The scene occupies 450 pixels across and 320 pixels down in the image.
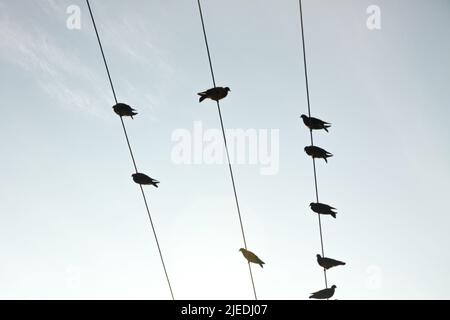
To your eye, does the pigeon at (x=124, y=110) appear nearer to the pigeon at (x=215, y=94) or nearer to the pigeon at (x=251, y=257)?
the pigeon at (x=215, y=94)

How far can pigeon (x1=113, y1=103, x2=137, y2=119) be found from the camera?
12.3 ft

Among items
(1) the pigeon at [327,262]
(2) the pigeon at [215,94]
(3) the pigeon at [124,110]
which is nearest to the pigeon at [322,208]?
(1) the pigeon at [327,262]

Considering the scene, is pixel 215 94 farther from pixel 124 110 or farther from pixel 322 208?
pixel 322 208

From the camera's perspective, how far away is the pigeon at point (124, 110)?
147 inches

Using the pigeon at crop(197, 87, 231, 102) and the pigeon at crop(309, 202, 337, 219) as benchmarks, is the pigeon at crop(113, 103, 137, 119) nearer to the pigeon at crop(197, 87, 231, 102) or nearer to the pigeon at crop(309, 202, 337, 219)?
the pigeon at crop(197, 87, 231, 102)

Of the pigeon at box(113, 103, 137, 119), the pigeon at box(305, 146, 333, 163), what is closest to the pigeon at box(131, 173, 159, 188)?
the pigeon at box(113, 103, 137, 119)

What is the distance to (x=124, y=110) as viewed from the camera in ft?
12.4

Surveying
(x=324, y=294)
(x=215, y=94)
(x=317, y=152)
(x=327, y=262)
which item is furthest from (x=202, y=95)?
(x=324, y=294)
